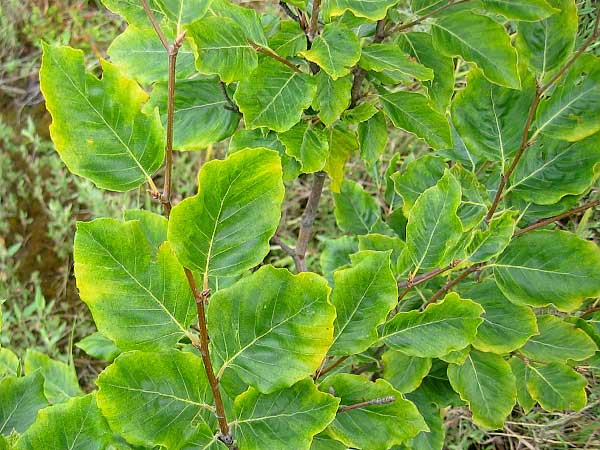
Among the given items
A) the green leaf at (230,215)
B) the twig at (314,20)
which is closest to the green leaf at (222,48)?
the twig at (314,20)

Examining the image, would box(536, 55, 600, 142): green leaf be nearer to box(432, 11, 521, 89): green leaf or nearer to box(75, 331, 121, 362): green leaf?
box(432, 11, 521, 89): green leaf

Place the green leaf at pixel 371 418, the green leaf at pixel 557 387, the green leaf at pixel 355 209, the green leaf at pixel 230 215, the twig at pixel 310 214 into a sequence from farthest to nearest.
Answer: the green leaf at pixel 355 209
the twig at pixel 310 214
the green leaf at pixel 557 387
the green leaf at pixel 371 418
the green leaf at pixel 230 215

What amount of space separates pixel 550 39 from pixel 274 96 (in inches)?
16.0

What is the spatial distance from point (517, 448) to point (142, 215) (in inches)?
53.3

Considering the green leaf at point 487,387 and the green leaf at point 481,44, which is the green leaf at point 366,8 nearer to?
the green leaf at point 481,44

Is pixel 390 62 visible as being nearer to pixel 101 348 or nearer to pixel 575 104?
pixel 575 104

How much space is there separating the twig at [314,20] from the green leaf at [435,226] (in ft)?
0.92

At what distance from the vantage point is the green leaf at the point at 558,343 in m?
1.02

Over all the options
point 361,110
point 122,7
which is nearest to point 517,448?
point 361,110

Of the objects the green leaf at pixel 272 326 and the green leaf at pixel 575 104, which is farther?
the green leaf at pixel 575 104

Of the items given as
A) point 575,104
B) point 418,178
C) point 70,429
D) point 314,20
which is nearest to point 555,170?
point 575,104

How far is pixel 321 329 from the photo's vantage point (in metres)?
0.66

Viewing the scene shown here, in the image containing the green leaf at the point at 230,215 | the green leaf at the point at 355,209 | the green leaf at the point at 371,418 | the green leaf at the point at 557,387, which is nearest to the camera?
the green leaf at the point at 230,215

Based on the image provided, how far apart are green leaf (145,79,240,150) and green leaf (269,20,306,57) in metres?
0.15
